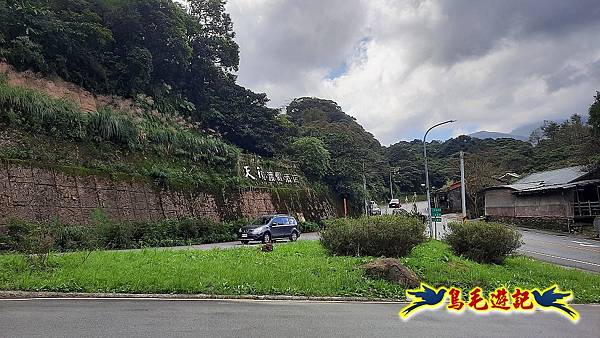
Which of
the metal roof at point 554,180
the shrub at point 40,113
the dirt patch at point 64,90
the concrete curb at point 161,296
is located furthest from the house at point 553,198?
the shrub at point 40,113

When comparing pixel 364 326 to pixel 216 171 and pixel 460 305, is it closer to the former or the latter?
pixel 460 305

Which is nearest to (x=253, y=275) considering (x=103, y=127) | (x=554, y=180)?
(x=103, y=127)

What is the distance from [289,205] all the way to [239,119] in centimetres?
925

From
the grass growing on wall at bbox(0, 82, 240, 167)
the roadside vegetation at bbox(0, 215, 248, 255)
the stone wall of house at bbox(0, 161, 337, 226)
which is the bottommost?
the roadside vegetation at bbox(0, 215, 248, 255)

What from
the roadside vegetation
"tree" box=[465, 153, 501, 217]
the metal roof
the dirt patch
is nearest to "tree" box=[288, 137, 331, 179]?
the roadside vegetation

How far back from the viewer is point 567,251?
74.7 ft

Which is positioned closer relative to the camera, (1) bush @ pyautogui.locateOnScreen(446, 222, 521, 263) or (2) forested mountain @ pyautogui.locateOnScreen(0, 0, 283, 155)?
(1) bush @ pyautogui.locateOnScreen(446, 222, 521, 263)

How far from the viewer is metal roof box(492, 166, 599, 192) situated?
35688mm

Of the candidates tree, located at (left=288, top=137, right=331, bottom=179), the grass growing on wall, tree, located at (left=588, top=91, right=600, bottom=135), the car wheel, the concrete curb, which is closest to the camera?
the concrete curb

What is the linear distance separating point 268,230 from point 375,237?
11.5 metres

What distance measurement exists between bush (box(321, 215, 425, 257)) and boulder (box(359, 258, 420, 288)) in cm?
284

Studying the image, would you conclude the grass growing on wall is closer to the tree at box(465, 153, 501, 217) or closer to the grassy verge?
the grassy verge

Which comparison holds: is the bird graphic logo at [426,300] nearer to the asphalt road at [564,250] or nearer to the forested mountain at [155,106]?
the asphalt road at [564,250]

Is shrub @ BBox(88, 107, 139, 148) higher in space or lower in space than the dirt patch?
lower
